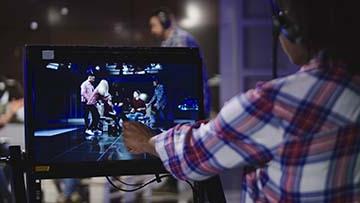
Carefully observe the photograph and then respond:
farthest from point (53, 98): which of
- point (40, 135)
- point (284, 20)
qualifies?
point (284, 20)

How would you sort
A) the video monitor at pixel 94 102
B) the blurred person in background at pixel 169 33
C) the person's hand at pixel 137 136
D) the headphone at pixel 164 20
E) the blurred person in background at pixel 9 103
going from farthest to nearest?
the blurred person in background at pixel 9 103, the headphone at pixel 164 20, the blurred person in background at pixel 169 33, the video monitor at pixel 94 102, the person's hand at pixel 137 136

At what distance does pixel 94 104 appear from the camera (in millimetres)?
1539

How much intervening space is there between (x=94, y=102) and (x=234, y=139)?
507mm

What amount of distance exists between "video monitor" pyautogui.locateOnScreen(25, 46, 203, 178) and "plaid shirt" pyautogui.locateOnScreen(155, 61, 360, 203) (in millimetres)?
416

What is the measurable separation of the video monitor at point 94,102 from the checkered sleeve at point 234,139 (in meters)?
0.34

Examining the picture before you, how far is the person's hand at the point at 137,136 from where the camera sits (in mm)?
1407

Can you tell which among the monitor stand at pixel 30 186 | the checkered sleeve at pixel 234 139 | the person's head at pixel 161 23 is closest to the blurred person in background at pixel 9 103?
the person's head at pixel 161 23

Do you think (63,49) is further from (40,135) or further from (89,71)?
(40,135)

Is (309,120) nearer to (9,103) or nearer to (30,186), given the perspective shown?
(30,186)

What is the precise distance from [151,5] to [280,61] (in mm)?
1238

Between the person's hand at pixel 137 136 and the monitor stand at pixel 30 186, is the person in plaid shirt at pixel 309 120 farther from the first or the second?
the monitor stand at pixel 30 186

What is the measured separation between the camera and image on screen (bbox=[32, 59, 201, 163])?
153 centimetres

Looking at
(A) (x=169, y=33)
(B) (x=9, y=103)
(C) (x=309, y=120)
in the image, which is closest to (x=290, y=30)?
(C) (x=309, y=120)

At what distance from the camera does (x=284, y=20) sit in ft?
3.98
